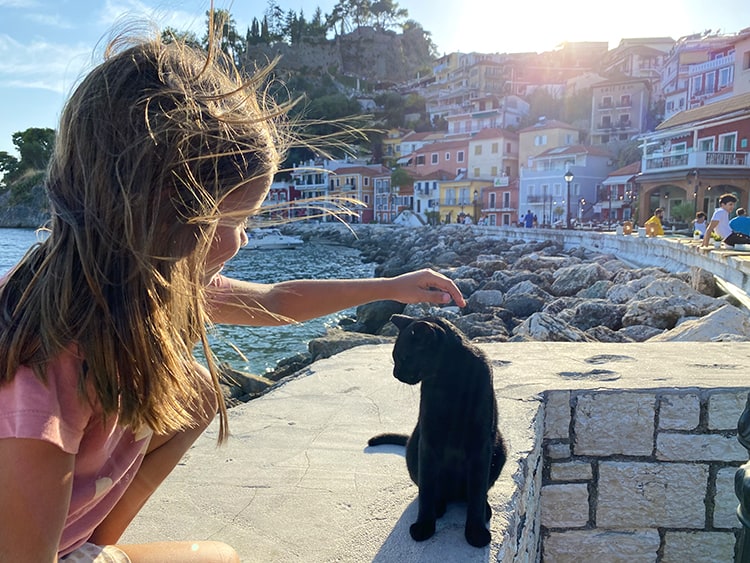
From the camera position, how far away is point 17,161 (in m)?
4.21

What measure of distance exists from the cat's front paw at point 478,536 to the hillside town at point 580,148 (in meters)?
22.6

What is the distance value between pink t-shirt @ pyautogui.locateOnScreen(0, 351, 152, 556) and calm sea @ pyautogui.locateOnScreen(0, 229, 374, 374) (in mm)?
333

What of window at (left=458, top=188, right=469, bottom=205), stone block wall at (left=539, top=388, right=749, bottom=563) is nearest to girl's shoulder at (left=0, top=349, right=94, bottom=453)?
stone block wall at (left=539, top=388, right=749, bottom=563)

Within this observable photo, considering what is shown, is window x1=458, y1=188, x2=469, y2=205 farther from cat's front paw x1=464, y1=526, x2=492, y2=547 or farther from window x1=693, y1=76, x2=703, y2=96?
cat's front paw x1=464, y1=526, x2=492, y2=547

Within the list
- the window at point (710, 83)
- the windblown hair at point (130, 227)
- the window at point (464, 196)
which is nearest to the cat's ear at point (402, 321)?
the windblown hair at point (130, 227)

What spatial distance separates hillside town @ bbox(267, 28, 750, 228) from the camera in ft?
74.4

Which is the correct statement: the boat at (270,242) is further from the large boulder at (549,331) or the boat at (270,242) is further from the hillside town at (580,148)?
the large boulder at (549,331)

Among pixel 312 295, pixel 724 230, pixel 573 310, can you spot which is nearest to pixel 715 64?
pixel 724 230

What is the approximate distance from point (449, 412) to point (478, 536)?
1.16ft

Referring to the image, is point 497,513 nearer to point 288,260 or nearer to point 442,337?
point 442,337

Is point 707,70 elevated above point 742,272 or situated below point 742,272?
above

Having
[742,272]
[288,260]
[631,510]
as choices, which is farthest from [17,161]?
[288,260]

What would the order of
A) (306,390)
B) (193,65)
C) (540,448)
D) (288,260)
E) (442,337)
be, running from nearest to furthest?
(193,65) < (442,337) < (540,448) < (306,390) < (288,260)

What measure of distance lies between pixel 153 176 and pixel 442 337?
87 centimetres
